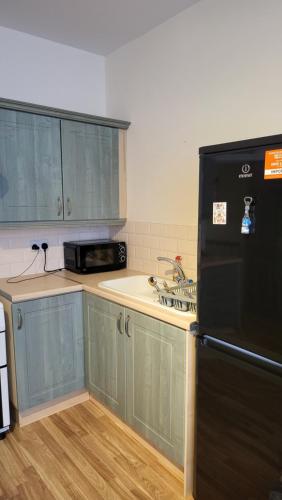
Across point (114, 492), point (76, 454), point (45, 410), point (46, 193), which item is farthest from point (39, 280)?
point (114, 492)

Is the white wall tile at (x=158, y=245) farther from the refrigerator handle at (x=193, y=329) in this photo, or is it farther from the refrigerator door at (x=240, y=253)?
the refrigerator door at (x=240, y=253)

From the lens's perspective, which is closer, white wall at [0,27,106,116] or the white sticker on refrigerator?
the white sticker on refrigerator

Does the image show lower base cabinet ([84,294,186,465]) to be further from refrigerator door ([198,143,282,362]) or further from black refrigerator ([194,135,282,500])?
refrigerator door ([198,143,282,362])

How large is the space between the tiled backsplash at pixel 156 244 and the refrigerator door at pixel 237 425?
2.88ft

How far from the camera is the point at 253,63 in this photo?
185 cm

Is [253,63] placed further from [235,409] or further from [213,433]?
[213,433]

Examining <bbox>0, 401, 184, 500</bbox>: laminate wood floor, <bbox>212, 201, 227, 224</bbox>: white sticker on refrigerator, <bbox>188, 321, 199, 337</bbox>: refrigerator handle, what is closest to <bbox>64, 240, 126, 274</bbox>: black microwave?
<bbox>0, 401, 184, 500</bbox>: laminate wood floor

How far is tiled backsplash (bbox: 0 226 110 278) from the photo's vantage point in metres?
2.59

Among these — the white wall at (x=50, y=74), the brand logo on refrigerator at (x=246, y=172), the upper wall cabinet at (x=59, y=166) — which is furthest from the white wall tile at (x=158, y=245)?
the white wall at (x=50, y=74)

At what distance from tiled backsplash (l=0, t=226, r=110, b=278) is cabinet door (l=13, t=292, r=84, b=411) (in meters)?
0.55

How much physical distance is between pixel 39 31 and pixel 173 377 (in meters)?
2.56

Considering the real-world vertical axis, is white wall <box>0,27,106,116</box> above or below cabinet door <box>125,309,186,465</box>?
above

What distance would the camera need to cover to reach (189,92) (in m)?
2.25

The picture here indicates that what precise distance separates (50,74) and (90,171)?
0.84 m
